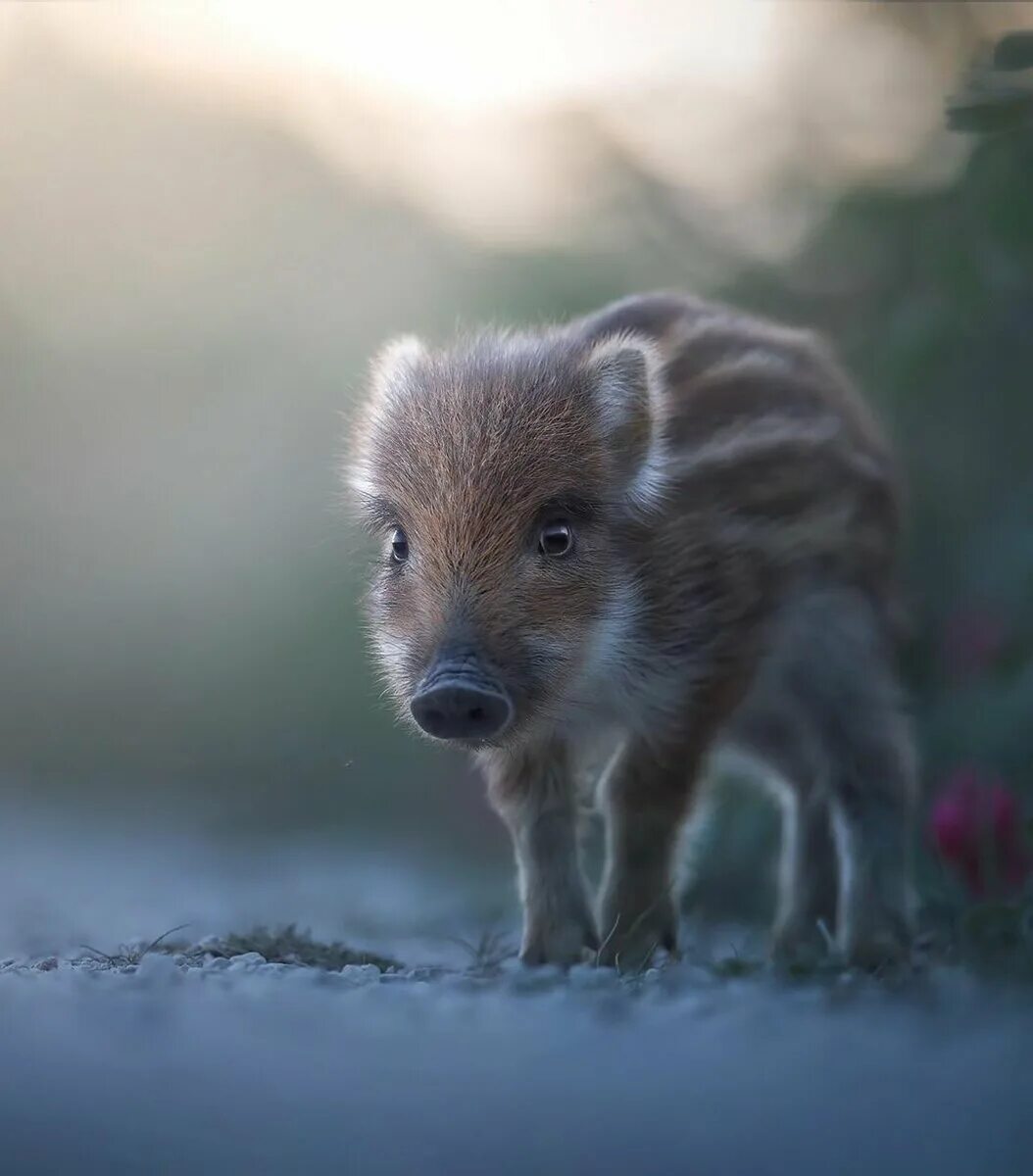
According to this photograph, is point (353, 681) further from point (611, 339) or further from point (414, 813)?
point (611, 339)

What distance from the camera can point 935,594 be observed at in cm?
217

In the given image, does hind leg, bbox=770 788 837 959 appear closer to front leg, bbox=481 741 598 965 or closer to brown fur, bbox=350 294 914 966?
brown fur, bbox=350 294 914 966

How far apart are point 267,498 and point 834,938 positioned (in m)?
1.05

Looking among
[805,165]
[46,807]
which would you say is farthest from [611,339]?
[46,807]

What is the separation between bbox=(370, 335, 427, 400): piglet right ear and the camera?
1.85 m

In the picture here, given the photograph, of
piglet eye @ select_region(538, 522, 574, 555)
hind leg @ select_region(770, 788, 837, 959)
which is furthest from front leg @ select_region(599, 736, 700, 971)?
hind leg @ select_region(770, 788, 837, 959)

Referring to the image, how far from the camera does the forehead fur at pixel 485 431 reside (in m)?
1.67

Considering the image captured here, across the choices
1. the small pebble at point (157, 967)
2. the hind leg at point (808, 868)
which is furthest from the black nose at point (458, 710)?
the hind leg at point (808, 868)

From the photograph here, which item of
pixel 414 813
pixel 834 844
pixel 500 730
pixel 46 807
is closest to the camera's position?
pixel 500 730

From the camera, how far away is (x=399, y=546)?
172cm

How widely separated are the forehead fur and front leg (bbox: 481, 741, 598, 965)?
0.37 m

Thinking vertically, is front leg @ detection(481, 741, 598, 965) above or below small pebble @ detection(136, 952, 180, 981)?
above

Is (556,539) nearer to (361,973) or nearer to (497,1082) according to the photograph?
(361,973)

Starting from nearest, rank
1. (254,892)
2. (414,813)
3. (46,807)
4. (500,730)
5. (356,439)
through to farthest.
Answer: (500,730) < (46,807) < (356,439) < (254,892) < (414,813)
